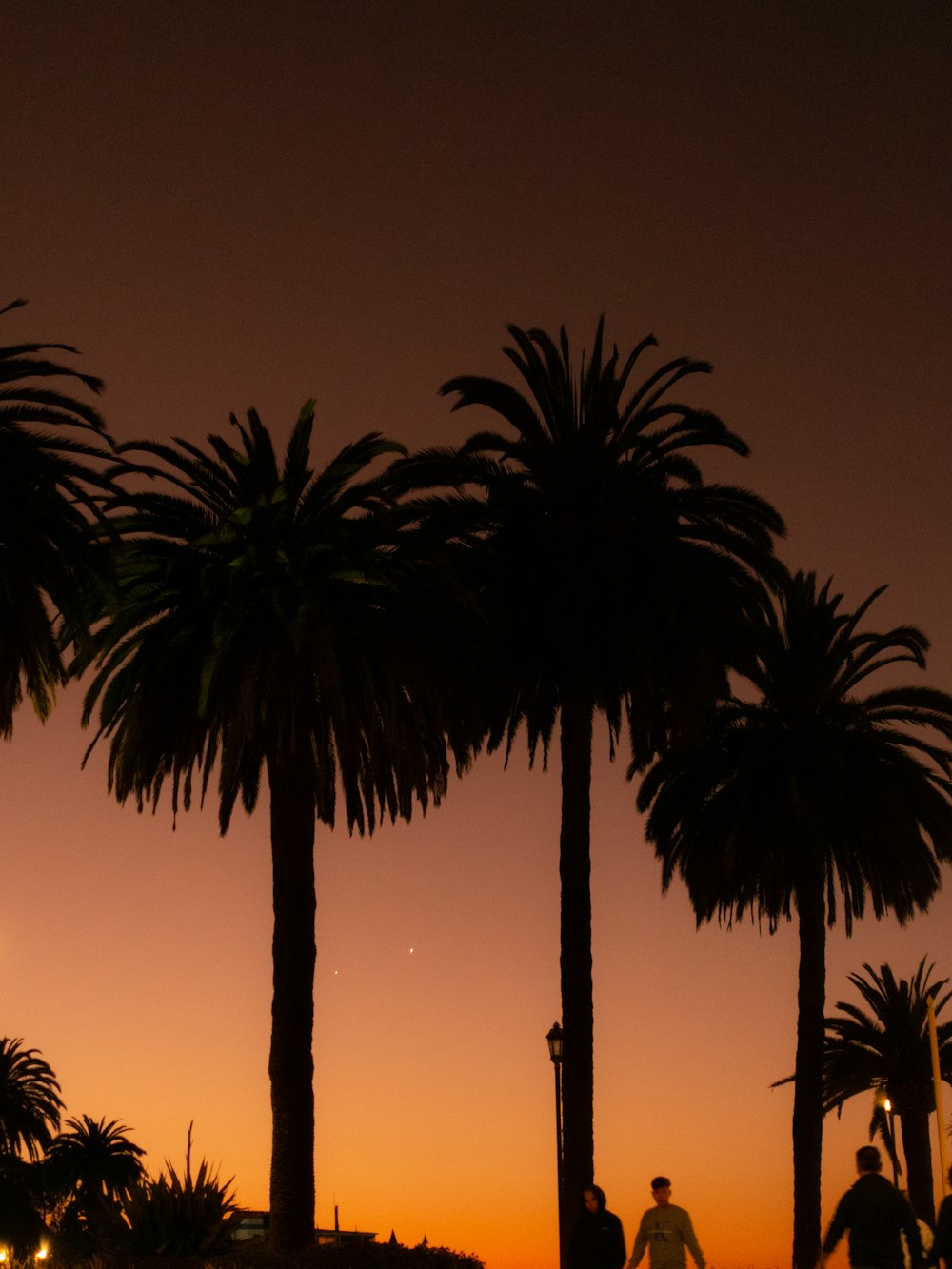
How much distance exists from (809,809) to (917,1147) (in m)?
22.3

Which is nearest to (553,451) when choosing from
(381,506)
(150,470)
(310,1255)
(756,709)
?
(381,506)

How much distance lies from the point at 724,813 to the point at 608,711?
25.2 ft

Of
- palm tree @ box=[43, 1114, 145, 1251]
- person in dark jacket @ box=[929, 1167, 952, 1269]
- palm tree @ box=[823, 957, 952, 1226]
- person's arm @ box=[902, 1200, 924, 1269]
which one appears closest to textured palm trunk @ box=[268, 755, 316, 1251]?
person's arm @ box=[902, 1200, 924, 1269]

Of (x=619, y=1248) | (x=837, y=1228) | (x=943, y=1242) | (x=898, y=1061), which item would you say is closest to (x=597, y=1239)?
(x=619, y=1248)

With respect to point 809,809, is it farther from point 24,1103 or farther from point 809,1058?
point 24,1103

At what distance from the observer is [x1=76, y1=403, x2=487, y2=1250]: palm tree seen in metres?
29.3

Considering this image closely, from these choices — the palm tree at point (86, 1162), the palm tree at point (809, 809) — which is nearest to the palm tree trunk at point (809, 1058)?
the palm tree at point (809, 809)

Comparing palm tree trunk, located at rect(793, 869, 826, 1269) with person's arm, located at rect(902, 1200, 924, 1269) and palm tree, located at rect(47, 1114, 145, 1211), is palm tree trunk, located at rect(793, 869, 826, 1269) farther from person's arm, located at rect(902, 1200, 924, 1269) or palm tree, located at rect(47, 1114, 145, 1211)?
palm tree, located at rect(47, 1114, 145, 1211)

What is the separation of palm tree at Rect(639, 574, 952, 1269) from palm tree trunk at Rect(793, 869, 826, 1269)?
0.10 ft

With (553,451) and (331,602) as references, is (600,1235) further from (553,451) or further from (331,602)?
(553,451)

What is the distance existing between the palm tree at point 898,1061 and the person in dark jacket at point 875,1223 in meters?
42.3

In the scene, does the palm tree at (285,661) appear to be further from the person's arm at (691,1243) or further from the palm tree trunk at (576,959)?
the person's arm at (691,1243)

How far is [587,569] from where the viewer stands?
3294 cm

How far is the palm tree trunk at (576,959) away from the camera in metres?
31.4
